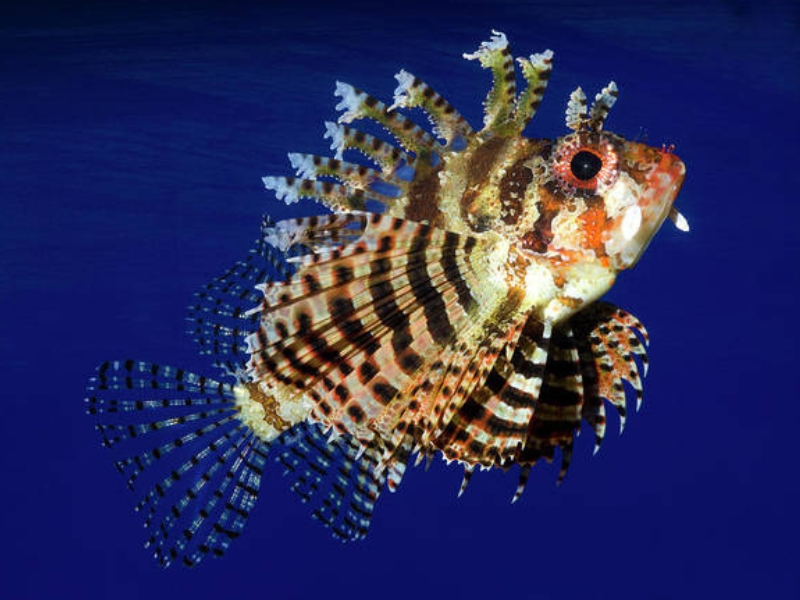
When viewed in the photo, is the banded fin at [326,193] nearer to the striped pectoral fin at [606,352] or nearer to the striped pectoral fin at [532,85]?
the striped pectoral fin at [532,85]

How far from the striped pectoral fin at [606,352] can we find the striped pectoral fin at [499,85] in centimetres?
134

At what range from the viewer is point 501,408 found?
472 centimetres

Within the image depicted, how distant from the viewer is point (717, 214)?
60.8 feet

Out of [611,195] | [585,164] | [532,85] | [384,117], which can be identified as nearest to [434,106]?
[384,117]

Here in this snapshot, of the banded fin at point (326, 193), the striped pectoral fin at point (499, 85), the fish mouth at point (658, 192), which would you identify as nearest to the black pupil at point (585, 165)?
the fish mouth at point (658, 192)

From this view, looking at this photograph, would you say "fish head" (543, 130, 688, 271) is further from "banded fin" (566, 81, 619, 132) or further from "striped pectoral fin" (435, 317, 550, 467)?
"striped pectoral fin" (435, 317, 550, 467)

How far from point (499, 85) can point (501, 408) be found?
6.38 feet

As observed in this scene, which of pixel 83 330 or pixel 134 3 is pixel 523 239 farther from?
pixel 83 330

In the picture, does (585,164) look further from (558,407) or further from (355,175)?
(558,407)

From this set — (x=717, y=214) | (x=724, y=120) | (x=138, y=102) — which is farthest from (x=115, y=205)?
(x=717, y=214)

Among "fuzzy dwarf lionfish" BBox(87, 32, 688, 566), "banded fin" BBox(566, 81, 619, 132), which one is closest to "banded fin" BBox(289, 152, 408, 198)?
"fuzzy dwarf lionfish" BBox(87, 32, 688, 566)

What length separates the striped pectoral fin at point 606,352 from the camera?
514 centimetres

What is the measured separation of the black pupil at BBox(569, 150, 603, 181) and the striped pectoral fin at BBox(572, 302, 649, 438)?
3.29 ft

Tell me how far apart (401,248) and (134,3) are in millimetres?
6414
